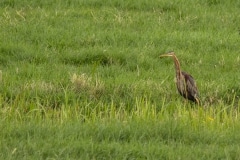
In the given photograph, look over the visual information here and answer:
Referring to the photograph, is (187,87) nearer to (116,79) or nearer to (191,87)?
(191,87)

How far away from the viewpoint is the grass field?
8.12 metres

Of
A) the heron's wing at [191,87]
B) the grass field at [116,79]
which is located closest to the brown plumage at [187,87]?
the heron's wing at [191,87]

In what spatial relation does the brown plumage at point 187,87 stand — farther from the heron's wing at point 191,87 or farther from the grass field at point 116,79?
the grass field at point 116,79

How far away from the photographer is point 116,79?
12008 millimetres

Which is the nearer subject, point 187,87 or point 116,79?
point 187,87

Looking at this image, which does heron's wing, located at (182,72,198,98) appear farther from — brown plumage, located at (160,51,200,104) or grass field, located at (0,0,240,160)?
grass field, located at (0,0,240,160)

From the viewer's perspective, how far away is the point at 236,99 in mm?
11766

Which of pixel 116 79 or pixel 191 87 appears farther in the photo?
pixel 116 79

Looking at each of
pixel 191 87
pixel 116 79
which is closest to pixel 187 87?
pixel 191 87

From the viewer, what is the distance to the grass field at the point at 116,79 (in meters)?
8.12

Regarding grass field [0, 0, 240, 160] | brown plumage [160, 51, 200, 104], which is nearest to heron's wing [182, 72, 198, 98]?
brown plumage [160, 51, 200, 104]

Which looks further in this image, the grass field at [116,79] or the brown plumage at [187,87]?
the brown plumage at [187,87]

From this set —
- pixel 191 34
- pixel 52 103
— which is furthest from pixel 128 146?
pixel 191 34

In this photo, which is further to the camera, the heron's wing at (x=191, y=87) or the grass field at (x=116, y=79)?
the heron's wing at (x=191, y=87)
